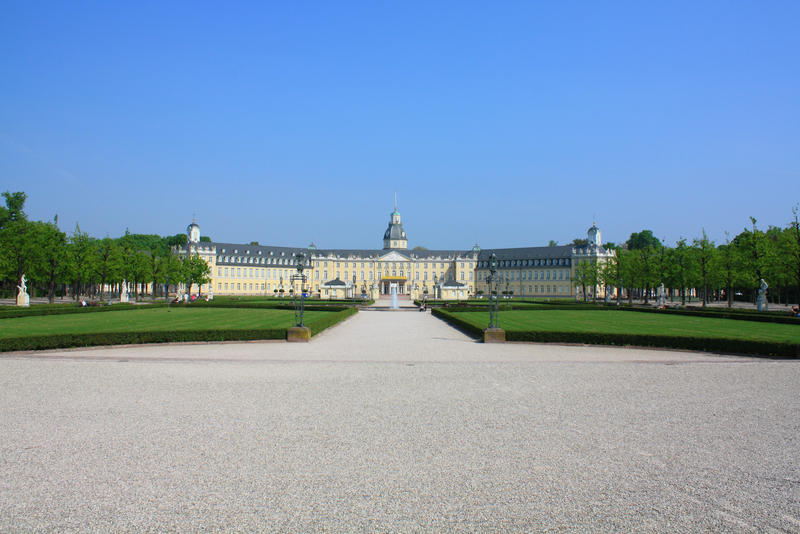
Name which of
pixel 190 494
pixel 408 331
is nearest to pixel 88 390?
pixel 190 494

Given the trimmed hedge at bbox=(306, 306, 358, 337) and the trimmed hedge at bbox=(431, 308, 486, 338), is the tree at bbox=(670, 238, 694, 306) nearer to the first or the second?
the trimmed hedge at bbox=(431, 308, 486, 338)

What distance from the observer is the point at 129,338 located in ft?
64.2

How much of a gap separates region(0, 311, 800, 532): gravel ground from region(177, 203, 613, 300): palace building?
96180 millimetres

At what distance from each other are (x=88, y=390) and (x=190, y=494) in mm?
6845

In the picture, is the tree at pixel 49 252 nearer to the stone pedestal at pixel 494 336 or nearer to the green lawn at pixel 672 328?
the green lawn at pixel 672 328

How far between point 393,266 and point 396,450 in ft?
410

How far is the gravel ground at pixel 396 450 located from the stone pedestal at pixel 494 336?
7840 mm

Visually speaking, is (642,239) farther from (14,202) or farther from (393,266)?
(14,202)

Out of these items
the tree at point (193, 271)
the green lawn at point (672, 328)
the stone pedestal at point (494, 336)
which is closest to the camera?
the green lawn at point (672, 328)

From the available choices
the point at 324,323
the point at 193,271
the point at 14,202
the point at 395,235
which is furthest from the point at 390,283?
the point at 324,323

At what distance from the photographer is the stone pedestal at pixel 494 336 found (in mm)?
22156

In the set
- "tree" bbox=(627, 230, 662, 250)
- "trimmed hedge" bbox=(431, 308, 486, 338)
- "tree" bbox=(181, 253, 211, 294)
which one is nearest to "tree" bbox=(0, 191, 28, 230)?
"tree" bbox=(181, 253, 211, 294)

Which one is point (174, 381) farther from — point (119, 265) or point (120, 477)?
point (119, 265)

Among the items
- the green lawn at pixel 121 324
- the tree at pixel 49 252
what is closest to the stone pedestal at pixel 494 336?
the green lawn at pixel 121 324
